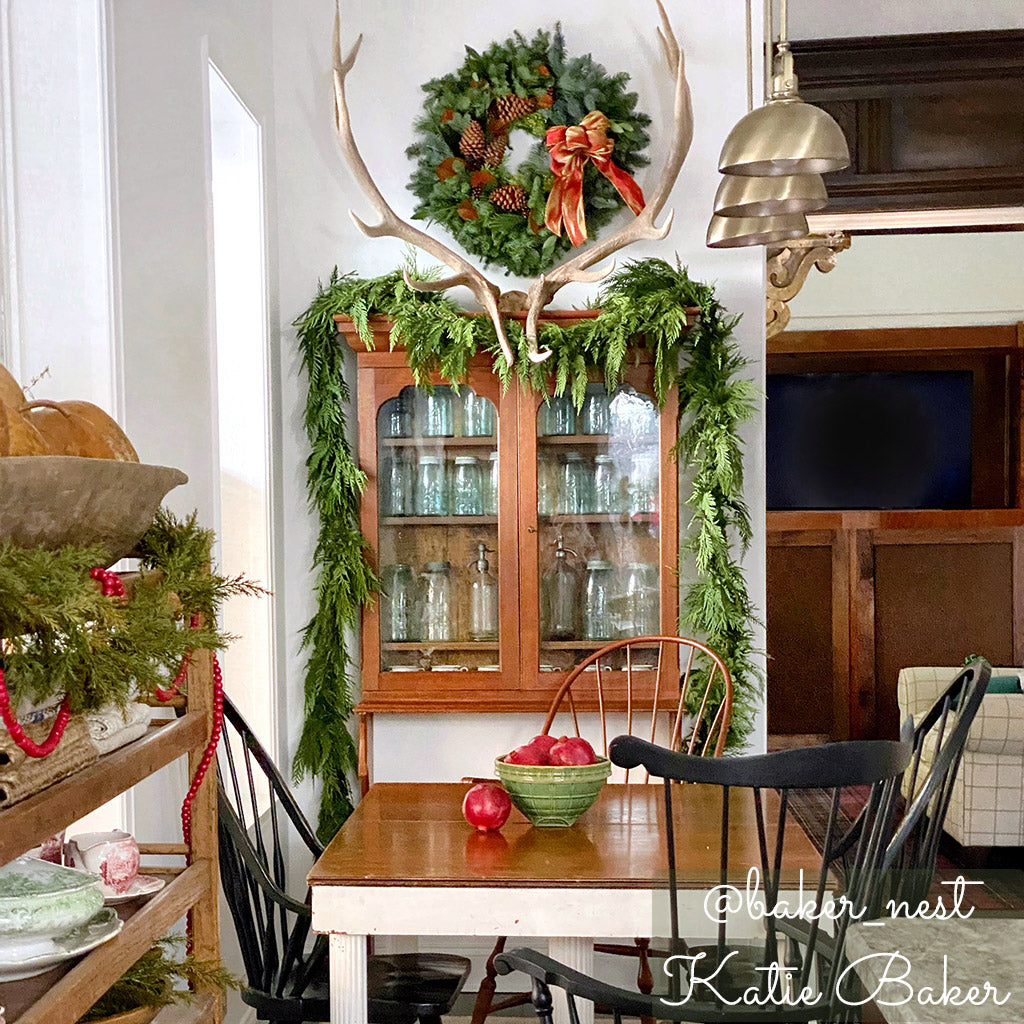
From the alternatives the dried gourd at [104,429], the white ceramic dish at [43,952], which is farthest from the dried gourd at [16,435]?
the white ceramic dish at [43,952]

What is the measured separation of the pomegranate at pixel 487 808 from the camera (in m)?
2.33

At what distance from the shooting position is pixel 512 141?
3627 millimetres

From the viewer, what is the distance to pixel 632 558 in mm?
3555

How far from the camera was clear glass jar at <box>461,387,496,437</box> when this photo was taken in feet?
11.7

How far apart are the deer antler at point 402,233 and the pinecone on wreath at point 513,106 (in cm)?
46

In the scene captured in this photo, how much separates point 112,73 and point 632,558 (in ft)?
6.44

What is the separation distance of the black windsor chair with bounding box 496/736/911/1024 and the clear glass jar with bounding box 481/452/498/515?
1711 millimetres

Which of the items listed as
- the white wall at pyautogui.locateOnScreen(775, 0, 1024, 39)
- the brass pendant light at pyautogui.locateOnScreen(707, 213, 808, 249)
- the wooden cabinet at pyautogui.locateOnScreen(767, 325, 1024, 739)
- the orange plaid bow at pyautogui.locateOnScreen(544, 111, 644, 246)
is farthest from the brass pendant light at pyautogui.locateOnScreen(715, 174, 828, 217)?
Answer: the wooden cabinet at pyautogui.locateOnScreen(767, 325, 1024, 739)

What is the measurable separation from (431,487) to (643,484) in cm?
62

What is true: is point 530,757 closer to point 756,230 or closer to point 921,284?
point 756,230

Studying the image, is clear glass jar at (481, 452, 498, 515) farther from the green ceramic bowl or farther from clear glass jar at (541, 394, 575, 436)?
the green ceramic bowl

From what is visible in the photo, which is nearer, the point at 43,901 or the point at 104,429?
the point at 43,901

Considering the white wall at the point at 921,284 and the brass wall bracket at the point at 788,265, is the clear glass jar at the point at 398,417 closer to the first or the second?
the brass wall bracket at the point at 788,265

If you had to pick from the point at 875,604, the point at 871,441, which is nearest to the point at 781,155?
the point at 875,604
